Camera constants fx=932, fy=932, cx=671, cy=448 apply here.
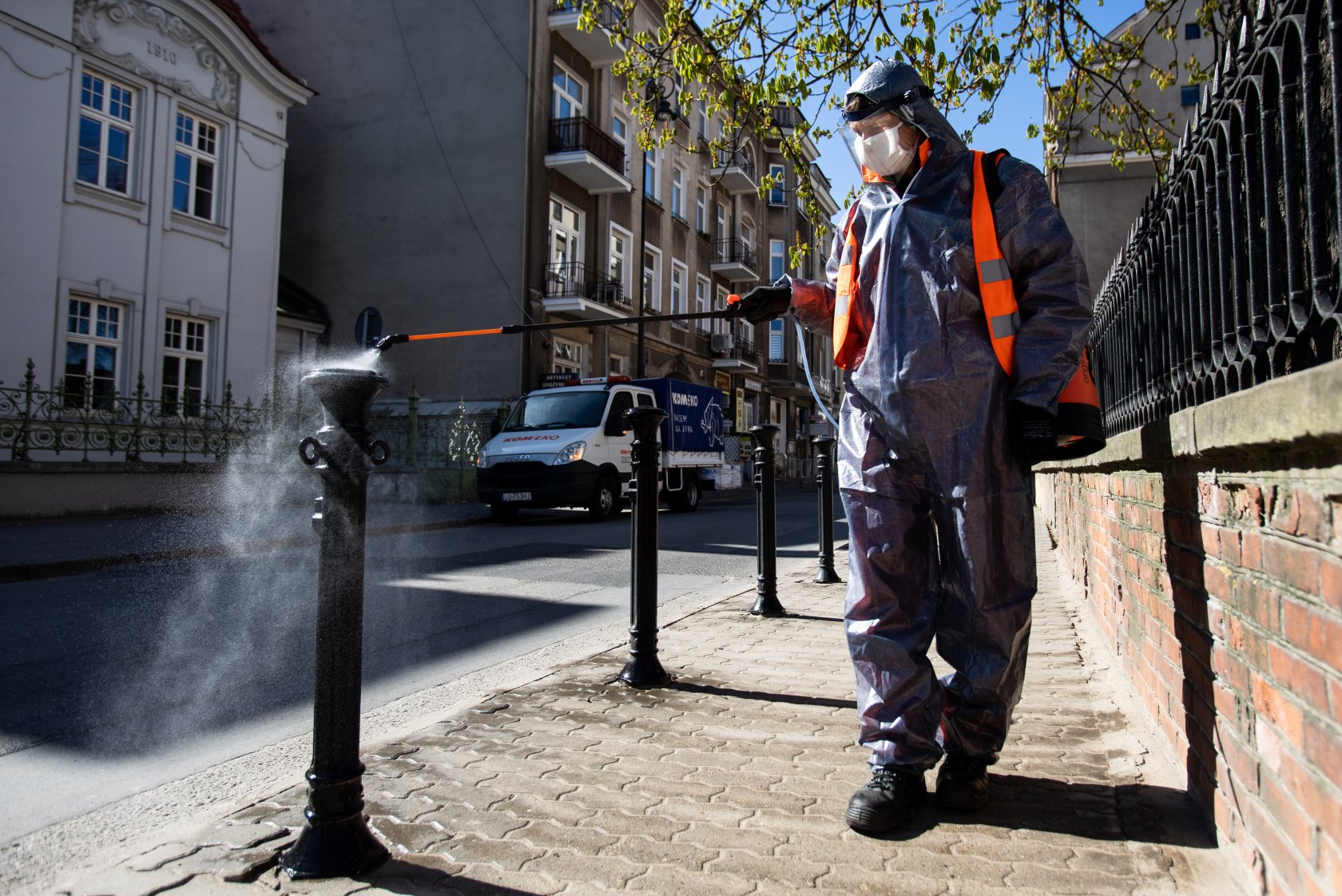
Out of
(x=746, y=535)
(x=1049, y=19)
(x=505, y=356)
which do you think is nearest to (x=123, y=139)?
(x=505, y=356)

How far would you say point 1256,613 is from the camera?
5.93ft

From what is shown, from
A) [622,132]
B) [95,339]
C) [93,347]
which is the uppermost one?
[622,132]

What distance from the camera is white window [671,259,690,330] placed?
30.2 metres

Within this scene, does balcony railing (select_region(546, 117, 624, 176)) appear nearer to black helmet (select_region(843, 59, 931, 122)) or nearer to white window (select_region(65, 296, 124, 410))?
white window (select_region(65, 296, 124, 410))

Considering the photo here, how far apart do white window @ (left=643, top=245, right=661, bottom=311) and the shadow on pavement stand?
2542 centimetres

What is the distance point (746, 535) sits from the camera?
1270 cm

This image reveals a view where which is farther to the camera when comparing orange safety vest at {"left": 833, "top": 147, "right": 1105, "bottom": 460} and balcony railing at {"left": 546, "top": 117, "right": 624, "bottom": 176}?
balcony railing at {"left": 546, "top": 117, "right": 624, "bottom": 176}

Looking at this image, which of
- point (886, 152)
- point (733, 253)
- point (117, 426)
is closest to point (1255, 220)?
point (886, 152)

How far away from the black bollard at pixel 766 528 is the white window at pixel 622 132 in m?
19.7

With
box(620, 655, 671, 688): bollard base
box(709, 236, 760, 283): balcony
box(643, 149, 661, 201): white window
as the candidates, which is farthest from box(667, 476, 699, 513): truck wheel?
box(709, 236, 760, 283): balcony

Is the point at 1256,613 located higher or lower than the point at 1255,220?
lower

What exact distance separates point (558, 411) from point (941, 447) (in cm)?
1310

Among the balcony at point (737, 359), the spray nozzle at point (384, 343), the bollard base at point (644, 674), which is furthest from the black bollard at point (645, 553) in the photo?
the balcony at point (737, 359)

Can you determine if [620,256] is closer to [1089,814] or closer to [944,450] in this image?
[944,450]
